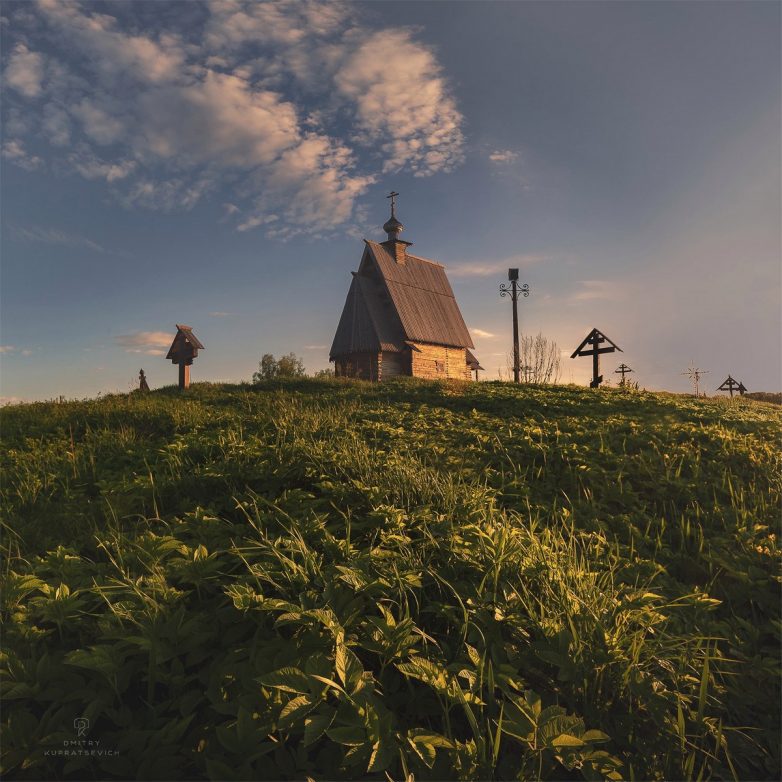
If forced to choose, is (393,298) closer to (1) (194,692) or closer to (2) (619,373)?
(2) (619,373)

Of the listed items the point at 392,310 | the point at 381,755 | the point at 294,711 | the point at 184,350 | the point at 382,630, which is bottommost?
the point at 381,755

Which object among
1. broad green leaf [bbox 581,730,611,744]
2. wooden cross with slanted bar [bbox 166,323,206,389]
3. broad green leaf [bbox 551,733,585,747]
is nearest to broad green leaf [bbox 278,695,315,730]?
broad green leaf [bbox 551,733,585,747]

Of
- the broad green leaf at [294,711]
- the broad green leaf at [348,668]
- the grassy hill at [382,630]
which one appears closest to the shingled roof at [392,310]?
the grassy hill at [382,630]

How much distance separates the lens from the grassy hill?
2.02 m

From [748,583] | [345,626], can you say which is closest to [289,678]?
[345,626]

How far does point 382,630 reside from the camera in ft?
7.73

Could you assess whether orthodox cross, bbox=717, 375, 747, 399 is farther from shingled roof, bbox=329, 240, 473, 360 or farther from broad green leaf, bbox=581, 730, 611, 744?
broad green leaf, bbox=581, 730, 611, 744

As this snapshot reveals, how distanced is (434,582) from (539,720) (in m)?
1.09

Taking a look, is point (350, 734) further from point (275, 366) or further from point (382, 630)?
point (275, 366)

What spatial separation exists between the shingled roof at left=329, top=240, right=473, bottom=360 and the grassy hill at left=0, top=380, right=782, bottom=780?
18889 millimetres

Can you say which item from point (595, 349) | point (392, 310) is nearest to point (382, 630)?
point (595, 349)

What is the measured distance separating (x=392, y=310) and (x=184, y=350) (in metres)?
12.5

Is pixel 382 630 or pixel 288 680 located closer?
pixel 288 680

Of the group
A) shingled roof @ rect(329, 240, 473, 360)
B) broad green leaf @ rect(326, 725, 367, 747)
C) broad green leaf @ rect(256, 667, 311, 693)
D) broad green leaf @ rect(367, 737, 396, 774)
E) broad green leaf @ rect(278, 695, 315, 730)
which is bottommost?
broad green leaf @ rect(367, 737, 396, 774)
